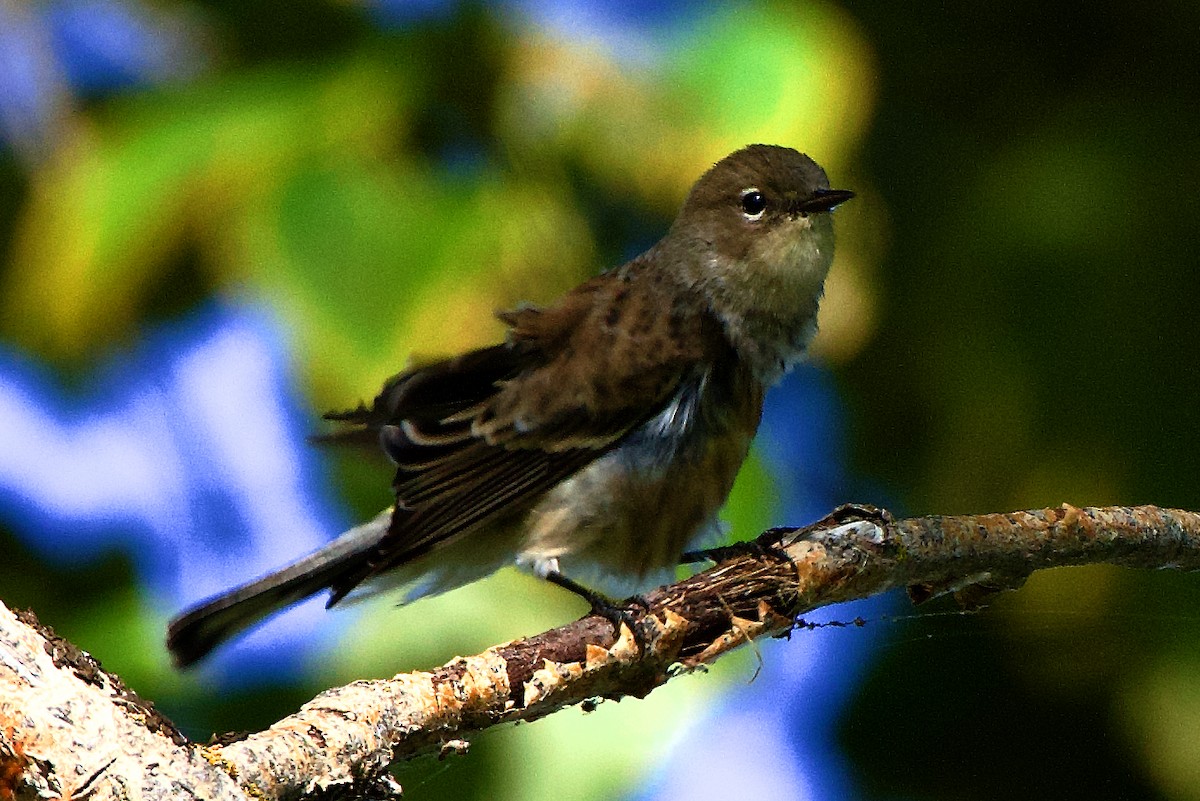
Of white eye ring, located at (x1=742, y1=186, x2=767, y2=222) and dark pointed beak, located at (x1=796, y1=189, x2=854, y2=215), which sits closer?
dark pointed beak, located at (x1=796, y1=189, x2=854, y2=215)

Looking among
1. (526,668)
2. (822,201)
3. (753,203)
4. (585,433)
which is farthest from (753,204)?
(526,668)

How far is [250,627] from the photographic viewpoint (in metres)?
2.16

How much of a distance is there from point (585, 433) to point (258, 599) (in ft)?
1.82

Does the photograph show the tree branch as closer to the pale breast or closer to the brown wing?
the pale breast

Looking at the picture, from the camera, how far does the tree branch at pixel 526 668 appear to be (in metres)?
1.26

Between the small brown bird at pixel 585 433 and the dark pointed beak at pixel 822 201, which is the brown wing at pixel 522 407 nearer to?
the small brown bird at pixel 585 433

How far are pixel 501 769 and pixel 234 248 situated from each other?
100cm

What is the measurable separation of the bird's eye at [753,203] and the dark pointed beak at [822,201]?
73 millimetres

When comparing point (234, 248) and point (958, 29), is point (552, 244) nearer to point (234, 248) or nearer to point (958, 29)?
point (234, 248)

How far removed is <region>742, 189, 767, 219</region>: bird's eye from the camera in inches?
97.9

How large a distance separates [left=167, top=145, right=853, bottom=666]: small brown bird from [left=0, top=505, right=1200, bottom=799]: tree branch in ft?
0.84

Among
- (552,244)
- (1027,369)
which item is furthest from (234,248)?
(1027,369)

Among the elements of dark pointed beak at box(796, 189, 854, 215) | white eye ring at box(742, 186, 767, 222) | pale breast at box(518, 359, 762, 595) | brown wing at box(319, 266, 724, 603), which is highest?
white eye ring at box(742, 186, 767, 222)

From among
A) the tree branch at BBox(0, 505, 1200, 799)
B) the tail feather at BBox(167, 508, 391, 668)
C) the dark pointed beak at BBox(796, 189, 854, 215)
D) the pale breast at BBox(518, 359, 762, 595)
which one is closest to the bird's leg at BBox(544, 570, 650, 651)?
the tree branch at BBox(0, 505, 1200, 799)
